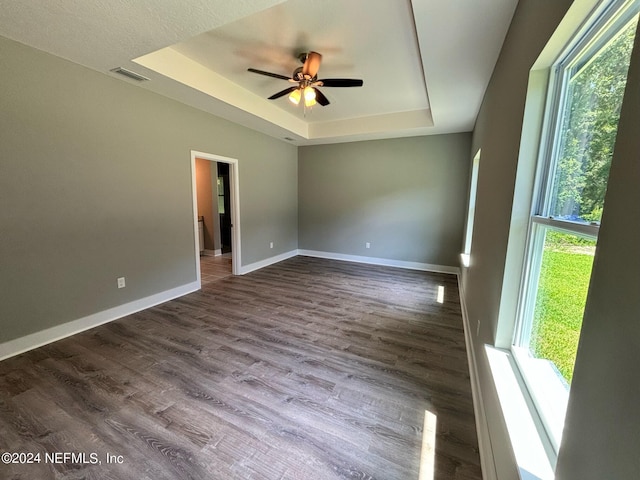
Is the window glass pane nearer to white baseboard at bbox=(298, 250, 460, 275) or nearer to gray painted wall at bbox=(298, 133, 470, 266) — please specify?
gray painted wall at bbox=(298, 133, 470, 266)

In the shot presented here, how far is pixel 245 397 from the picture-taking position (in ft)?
6.20

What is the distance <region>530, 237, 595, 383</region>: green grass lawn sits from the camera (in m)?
0.89

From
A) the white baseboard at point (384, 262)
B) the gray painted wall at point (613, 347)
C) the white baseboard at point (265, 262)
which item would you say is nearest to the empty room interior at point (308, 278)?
the gray painted wall at point (613, 347)

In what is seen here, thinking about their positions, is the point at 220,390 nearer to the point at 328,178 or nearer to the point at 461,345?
the point at 461,345

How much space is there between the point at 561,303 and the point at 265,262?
490cm

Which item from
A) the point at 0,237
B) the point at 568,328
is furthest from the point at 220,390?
the point at 0,237

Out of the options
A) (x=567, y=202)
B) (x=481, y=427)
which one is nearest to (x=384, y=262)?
(x=481, y=427)

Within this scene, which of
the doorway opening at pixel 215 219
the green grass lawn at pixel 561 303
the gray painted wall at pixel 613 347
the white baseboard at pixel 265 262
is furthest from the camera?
the white baseboard at pixel 265 262

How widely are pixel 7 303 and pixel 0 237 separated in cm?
57

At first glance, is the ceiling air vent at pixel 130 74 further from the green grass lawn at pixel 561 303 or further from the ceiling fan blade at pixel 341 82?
the green grass lawn at pixel 561 303

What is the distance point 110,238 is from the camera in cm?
295

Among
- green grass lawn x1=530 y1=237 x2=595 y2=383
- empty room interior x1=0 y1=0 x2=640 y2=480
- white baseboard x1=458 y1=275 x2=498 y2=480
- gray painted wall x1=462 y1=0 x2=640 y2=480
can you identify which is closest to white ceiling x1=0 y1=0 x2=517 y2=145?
empty room interior x1=0 y1=0 x2=640 y2=480

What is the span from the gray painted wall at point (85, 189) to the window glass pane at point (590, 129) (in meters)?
3.75

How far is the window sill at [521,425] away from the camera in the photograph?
87cm
